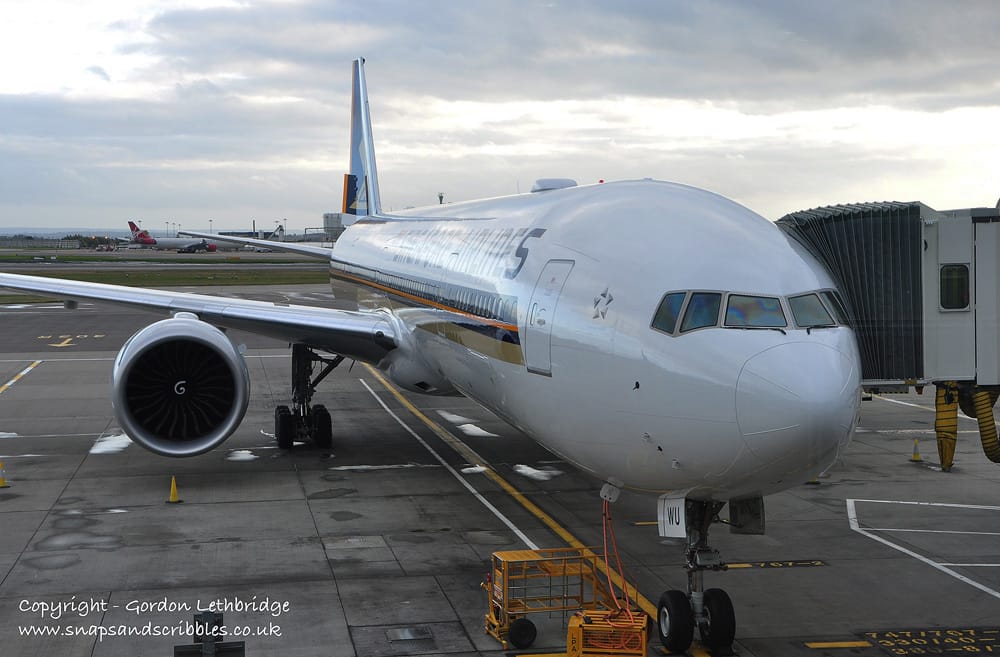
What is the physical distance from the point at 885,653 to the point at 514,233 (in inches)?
262

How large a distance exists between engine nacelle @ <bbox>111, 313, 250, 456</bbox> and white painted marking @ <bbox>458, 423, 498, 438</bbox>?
6947 mm

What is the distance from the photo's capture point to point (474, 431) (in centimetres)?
2380

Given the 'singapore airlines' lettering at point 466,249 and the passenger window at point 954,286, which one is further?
the passenger window at point 954,286

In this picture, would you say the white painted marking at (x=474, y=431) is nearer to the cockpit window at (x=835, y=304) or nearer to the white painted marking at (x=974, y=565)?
the white painted marking at (x=974, y=565)

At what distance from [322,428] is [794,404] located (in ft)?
47.3

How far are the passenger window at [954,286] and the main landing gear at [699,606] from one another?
5.22 meters

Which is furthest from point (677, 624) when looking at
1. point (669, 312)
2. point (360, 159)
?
point (360, 159)

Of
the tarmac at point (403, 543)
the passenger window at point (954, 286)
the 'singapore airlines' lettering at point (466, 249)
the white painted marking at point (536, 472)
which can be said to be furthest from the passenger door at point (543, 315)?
the white painted marking at point (536, 472)

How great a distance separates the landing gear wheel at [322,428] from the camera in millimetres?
21734

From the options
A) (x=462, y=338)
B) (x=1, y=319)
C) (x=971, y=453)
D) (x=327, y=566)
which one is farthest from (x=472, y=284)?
(x=1, y=319)

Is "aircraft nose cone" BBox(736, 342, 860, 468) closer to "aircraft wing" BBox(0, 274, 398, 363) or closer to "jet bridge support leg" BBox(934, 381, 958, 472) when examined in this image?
"jet bridge support leg" BBox(934, 381, 958, 472)

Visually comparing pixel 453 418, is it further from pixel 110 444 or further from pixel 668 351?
pixel 668 351

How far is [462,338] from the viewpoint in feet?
49.4

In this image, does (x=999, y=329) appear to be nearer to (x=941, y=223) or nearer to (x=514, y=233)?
(x=941, y=223)
